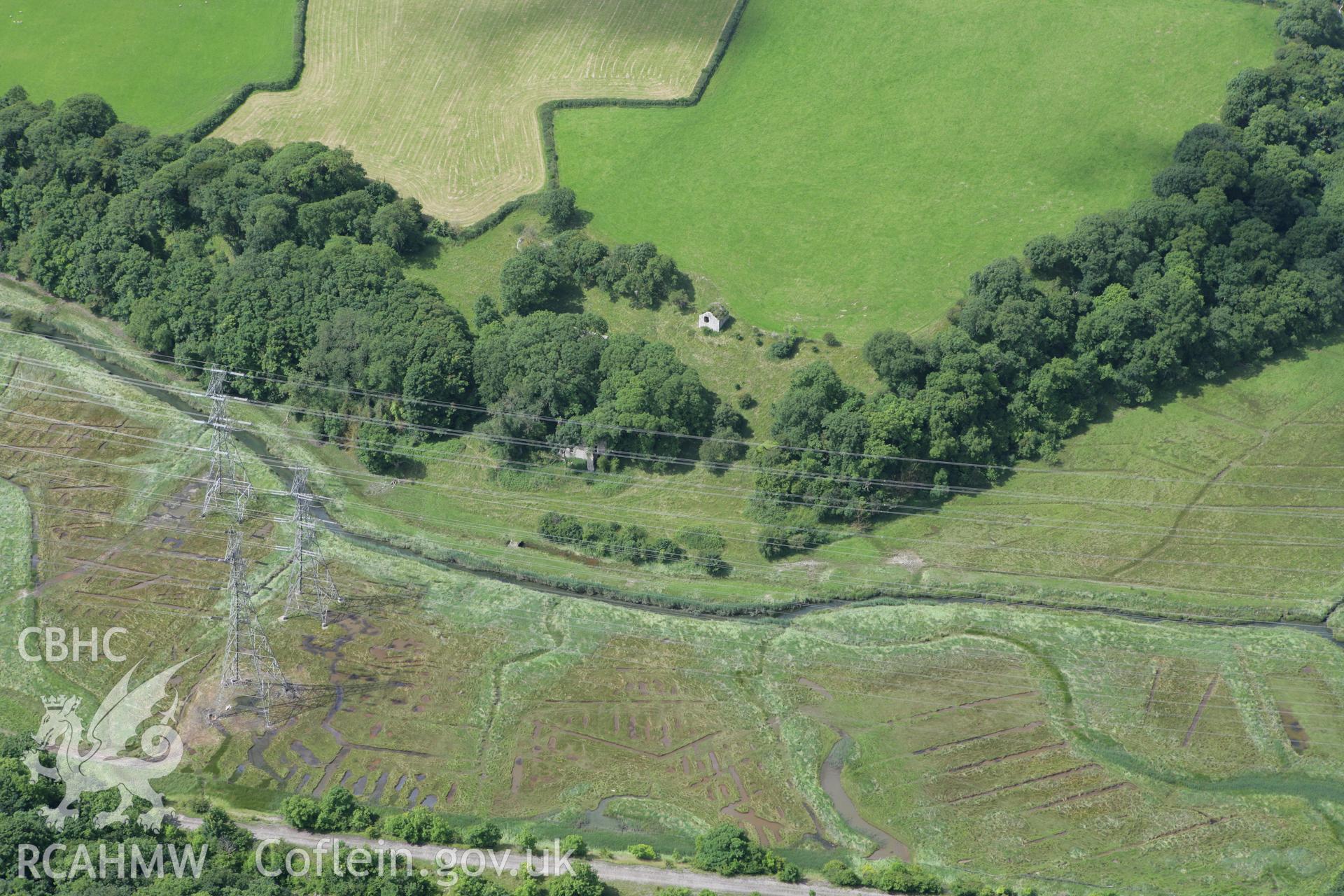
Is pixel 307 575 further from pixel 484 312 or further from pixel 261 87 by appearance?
pixel 261 87

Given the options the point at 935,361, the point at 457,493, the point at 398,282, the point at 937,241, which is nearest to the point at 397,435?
the point at 457,493

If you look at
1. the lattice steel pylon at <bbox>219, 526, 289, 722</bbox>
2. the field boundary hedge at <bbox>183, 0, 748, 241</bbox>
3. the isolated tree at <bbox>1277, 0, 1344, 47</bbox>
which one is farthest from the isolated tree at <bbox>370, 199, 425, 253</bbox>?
the isolated tree at <bbox>1277, 0, 1344, 47</bbox>

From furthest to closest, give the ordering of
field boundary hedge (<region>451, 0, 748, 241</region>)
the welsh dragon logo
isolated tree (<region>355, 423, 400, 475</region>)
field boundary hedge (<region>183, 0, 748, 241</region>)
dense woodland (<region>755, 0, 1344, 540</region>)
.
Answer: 1. field boundary hedge (<region>183, 0, 748, 241</region>)
2. field boundary hedge (<region>451, 0, 748, 241</region>)
3. isolated tree (<region>355, 423, 400, 475</region>)
4. dense woodland (<region>755, 0, 1344, 540</region>)
5. the welsh dragon logo

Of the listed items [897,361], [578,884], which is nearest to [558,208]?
[897,361]

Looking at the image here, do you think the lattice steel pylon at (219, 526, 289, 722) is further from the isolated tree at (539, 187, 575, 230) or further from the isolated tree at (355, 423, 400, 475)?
the isolated tree at (539, 187, 575, 230)

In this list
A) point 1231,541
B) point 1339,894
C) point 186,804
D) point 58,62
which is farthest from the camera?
point 58,62

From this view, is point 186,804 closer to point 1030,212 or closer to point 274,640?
point 274,640
